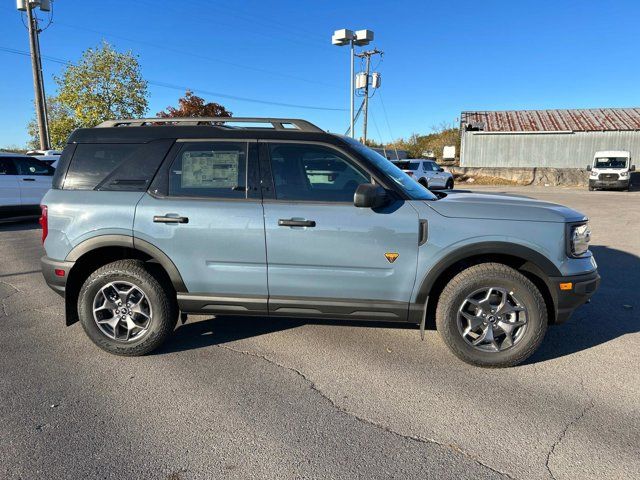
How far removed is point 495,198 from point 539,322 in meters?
1.08

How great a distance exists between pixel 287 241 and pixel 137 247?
125cm

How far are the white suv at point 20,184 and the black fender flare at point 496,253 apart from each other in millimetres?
10651

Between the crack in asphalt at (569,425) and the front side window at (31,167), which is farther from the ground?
the front side window at (31,167)

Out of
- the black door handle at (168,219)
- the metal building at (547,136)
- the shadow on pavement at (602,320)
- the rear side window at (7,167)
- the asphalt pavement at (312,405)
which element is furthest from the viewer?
the metal building at (547,136)

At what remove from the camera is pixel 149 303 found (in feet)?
12.2

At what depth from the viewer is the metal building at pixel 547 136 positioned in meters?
34.7

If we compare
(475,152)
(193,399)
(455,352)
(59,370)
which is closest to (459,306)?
(455,352)

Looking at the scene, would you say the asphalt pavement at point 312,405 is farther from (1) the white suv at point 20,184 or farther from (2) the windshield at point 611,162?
(2) the windshield at point 611,162

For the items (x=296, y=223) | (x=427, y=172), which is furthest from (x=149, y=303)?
(x=427, y=172)

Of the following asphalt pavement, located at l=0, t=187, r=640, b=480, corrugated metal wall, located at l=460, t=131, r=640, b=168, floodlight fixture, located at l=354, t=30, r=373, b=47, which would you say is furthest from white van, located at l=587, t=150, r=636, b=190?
asphalt pavement, located at l=0, t=187, r=640, b=480

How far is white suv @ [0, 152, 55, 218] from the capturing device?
10406 millimetres

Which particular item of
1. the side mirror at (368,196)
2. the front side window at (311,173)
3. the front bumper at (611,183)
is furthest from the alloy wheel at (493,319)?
the front bumper at (611,183)

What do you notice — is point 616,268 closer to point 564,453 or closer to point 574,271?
point 574,271

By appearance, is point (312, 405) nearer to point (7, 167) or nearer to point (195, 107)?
point (7, 167)
